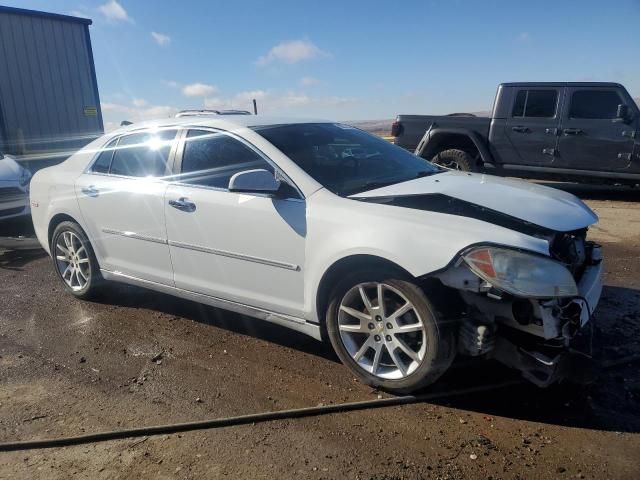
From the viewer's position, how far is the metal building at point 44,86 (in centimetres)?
1054

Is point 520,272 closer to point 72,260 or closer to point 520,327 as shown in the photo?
point 520,327

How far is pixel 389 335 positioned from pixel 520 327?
0.70 metres

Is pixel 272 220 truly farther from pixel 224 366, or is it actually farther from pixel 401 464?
pixel 401 464

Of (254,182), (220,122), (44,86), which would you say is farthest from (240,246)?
(44,86)

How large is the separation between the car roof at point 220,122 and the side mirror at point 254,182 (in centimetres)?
66

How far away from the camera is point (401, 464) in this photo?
2.35m

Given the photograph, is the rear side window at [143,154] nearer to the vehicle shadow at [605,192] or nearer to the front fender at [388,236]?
the front fender at [388,236]

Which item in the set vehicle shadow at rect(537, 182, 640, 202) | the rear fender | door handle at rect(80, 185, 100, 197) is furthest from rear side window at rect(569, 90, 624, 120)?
door handle at rect(80, 185, 100, 197)

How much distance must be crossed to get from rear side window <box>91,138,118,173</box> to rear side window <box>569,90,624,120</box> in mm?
7565

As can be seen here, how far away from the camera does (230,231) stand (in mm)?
3391

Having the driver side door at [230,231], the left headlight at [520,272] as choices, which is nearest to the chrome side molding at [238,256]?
the driver side door at [230,231]

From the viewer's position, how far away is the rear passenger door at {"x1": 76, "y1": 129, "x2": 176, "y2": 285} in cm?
387

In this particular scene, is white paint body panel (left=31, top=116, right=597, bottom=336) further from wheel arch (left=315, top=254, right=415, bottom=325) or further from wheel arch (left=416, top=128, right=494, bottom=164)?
wheel arch (left=416, top=128, right=494, bottom=164)

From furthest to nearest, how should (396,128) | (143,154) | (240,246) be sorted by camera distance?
(396,128)
(143,154)
(240,246)
